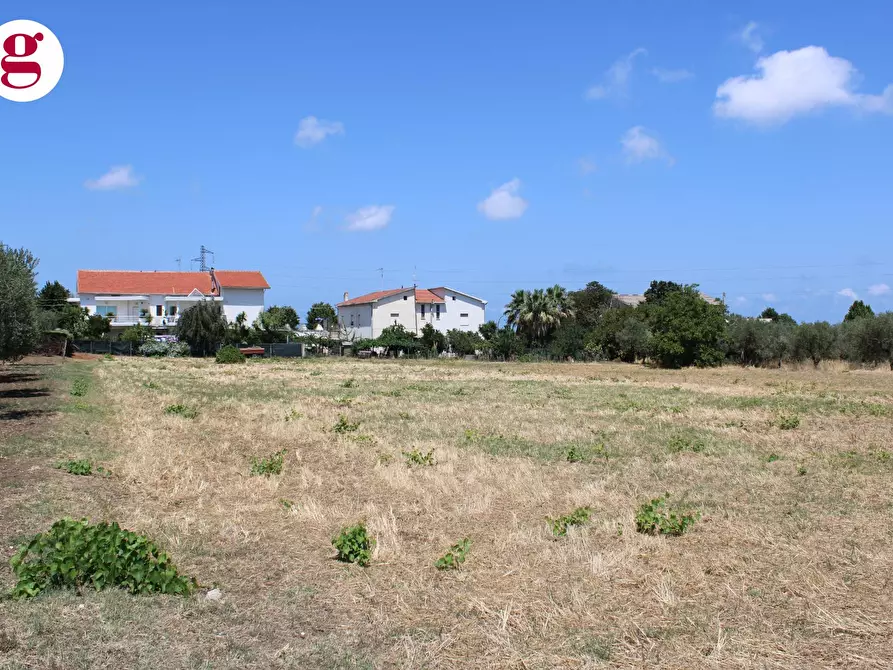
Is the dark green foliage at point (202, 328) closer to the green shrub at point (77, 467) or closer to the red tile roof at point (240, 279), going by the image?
the red tile roof at point (240, 279)

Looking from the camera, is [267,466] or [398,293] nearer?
[267,466]

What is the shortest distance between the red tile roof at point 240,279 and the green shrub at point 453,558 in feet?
332

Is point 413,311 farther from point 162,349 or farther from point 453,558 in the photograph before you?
point 453,558

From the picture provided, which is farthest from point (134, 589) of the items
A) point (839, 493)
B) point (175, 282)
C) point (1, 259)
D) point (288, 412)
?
point (175, 282)

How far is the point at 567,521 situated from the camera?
35.6ft

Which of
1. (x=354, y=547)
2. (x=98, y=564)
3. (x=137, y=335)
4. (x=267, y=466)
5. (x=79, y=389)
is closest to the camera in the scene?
(x=98, y=564)

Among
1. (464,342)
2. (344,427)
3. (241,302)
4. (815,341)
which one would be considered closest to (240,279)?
(241,302)

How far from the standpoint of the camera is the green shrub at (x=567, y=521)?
1034 cm

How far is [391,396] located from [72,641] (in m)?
28.7

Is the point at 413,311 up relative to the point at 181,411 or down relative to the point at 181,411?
up

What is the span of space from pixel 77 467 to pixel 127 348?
72.4 meters

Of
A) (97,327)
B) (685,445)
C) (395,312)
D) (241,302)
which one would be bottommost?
(685,445)

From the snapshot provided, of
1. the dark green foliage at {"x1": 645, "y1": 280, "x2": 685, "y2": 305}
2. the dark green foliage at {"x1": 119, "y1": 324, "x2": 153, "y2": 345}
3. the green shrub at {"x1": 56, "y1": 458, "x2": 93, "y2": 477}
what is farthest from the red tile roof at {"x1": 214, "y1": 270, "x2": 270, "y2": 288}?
the green shrub at {"x1": 56, "y1": 458, "x2": 93, "y2": 477}

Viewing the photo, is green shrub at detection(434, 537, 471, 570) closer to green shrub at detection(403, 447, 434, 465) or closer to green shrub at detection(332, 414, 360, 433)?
green shrub at detection(403, 447, 434, 465)
